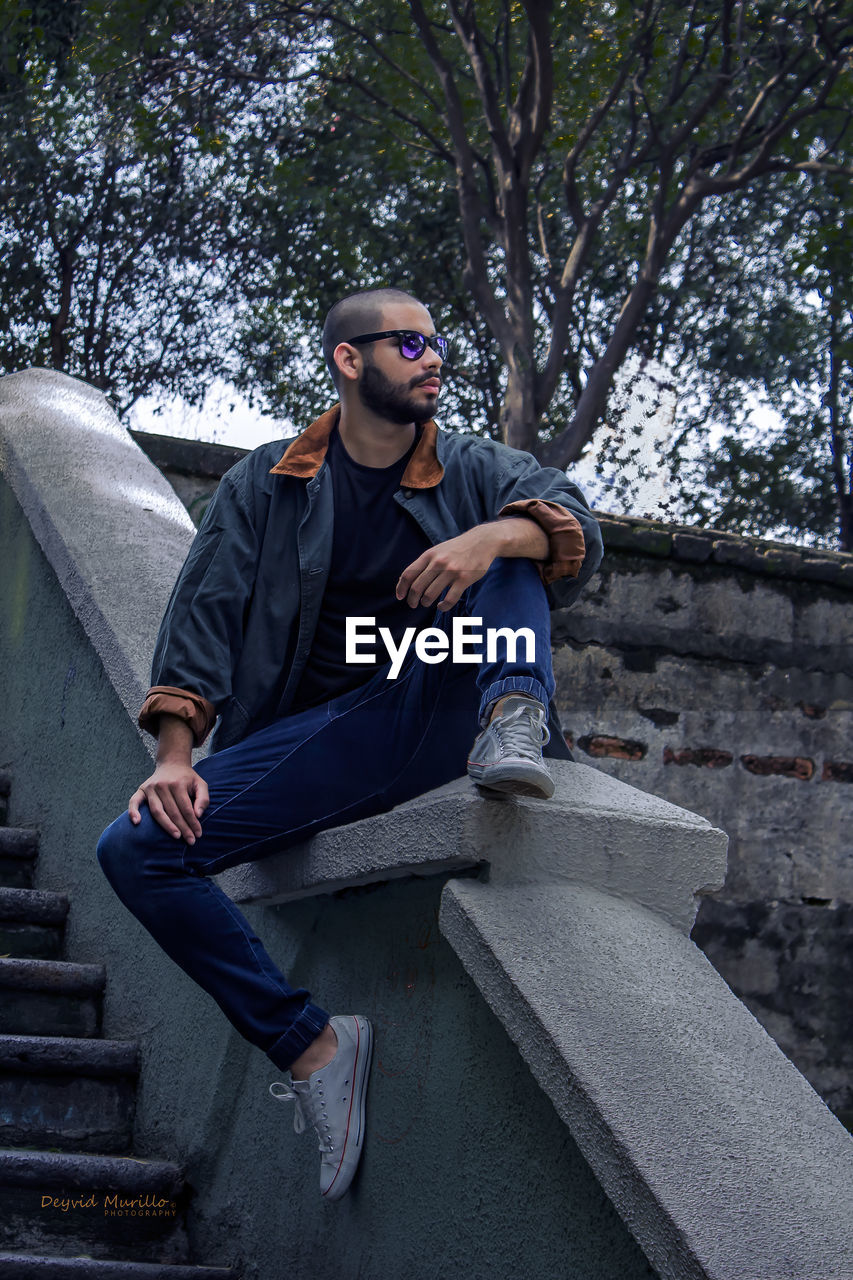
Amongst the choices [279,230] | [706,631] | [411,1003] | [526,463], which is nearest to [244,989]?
[411,1003]

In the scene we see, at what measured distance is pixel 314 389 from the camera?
13.6 m

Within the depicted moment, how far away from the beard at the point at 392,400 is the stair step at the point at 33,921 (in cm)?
157

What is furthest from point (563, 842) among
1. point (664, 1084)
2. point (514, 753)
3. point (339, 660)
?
point (339, 660)

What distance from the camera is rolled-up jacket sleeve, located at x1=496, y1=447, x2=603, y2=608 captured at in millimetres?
2240

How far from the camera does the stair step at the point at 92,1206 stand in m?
2.32

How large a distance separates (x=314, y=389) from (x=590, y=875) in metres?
12.1

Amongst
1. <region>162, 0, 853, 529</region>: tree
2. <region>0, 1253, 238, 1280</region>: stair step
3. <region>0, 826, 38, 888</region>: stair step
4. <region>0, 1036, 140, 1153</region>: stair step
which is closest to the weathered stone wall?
<region>0, 826, 38, 888</region>: stair step

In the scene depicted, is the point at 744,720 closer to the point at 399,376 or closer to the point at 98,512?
the point at 98,512

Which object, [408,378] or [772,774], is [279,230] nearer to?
[772,774]

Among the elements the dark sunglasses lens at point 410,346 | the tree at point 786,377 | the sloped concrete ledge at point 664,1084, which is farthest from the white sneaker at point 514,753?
the tree at point 786,377

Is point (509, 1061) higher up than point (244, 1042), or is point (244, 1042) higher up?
point (509, 1061)

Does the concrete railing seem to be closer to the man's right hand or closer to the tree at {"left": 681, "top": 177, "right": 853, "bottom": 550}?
the man's right hand

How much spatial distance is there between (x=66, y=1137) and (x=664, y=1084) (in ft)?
5.15

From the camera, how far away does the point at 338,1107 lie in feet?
6.87
